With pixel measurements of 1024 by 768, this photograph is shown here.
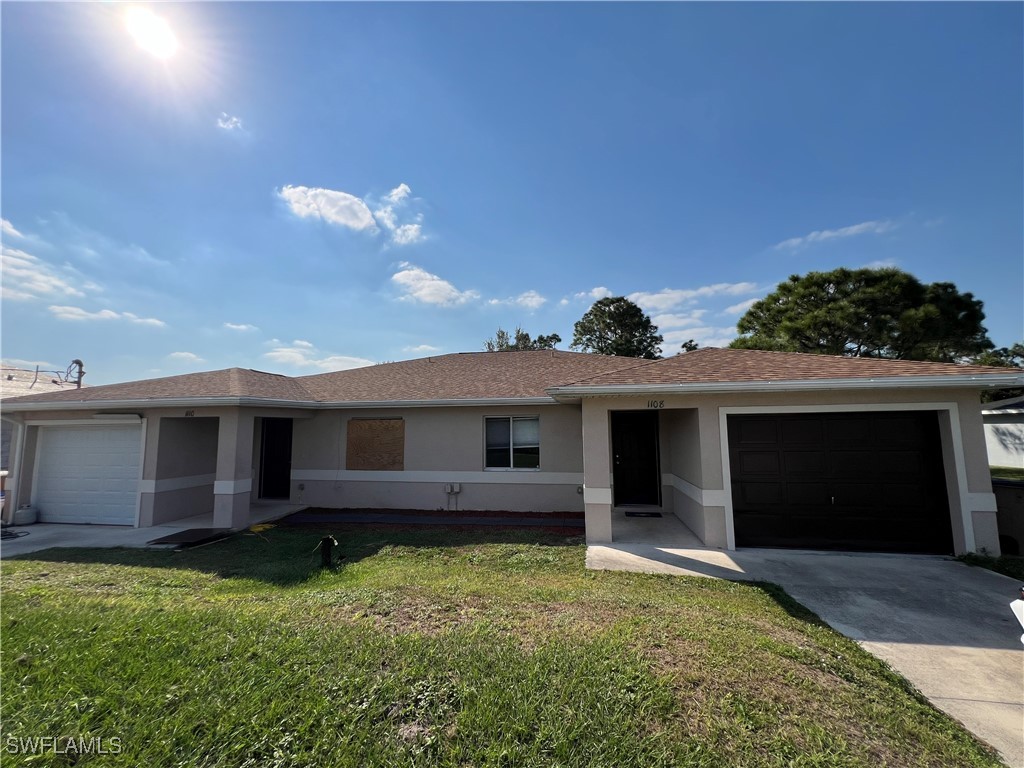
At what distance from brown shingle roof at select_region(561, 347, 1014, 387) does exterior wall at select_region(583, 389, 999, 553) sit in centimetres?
34

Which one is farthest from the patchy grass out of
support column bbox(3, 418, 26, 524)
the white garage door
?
support column bbox(3, 418, 26, 524)

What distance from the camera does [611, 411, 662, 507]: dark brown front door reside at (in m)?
10.5

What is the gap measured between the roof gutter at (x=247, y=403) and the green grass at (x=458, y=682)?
14.1ft

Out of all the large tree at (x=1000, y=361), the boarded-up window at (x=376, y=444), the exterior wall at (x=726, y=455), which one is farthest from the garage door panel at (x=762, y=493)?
the boarded-up window at (x=376, y=444)

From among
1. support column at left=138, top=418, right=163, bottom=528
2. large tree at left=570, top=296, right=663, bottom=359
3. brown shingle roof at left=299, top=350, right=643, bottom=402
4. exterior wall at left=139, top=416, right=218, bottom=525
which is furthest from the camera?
large tree at left=570, top=296, right=663, bottom=359

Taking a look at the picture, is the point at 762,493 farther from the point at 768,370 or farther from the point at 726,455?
the point at 768,370

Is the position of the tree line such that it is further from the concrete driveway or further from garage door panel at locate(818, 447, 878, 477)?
the concrete driveway

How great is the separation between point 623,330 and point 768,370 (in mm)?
27501

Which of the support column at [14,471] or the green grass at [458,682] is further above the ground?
the support column at [14,471]

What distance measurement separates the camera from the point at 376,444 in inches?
416

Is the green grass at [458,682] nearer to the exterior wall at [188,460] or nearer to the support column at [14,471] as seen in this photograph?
the exterior wall at [188,460]

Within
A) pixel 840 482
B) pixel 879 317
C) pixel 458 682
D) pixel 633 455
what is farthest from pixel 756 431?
pixel 879 317

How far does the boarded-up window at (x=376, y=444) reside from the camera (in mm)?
10430

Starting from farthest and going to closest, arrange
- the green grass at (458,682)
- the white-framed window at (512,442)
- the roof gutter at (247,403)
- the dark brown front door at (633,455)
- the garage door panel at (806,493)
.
Result: 1. the dark brown front door at (633,455)
2. the white-framed window at (512,442)
3. the roof gutter at (247,403)
4. the garage door panel at (806,493)
5. the green grass at (458,682)
